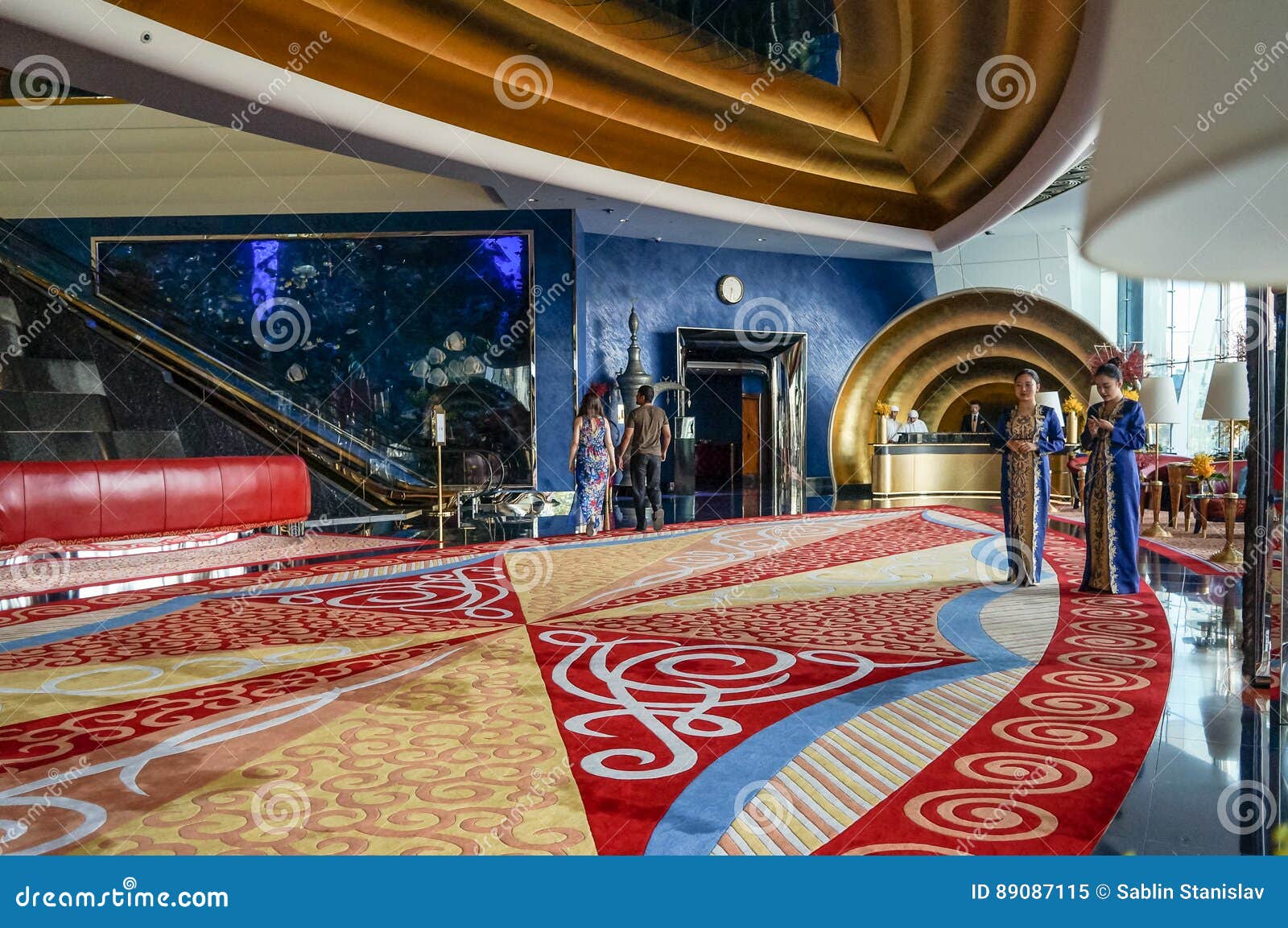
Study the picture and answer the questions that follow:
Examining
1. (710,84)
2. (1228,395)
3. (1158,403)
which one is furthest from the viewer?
(710,84)

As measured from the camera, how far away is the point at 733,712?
2607 mm

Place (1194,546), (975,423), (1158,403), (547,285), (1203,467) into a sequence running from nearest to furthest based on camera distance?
(1194,546)
(1203,467)
(1158,403)
(547,285)
(975,423)

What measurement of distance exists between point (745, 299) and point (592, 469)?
574cm

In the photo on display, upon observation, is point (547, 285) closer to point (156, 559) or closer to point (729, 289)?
point (729, 289)

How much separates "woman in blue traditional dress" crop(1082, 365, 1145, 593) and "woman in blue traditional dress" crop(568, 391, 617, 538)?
164 inches

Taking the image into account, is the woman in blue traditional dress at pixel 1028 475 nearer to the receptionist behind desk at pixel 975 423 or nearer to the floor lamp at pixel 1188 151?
the floor lamp at pixel 1188 151

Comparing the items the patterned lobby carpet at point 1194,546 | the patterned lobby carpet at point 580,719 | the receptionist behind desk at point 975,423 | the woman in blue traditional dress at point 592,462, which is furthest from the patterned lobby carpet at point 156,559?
the receptionist behind desk at point 975,423

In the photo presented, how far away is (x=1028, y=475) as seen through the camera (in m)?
4.99

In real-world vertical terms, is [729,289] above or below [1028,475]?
above

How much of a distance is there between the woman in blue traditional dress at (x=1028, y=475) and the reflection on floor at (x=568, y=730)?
0.67 m

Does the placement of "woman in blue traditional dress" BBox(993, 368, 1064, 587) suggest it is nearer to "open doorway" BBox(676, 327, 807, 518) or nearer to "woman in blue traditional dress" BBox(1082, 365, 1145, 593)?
"woman in blue traditional dress" BBox(1082, 365, 1145, 593)

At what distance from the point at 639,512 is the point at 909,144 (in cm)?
589

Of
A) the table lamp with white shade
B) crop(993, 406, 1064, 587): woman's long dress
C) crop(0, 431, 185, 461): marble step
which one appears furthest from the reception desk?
crop(0, 431, 185, 461): marble step

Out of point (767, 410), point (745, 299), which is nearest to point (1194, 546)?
point (745, 299)
